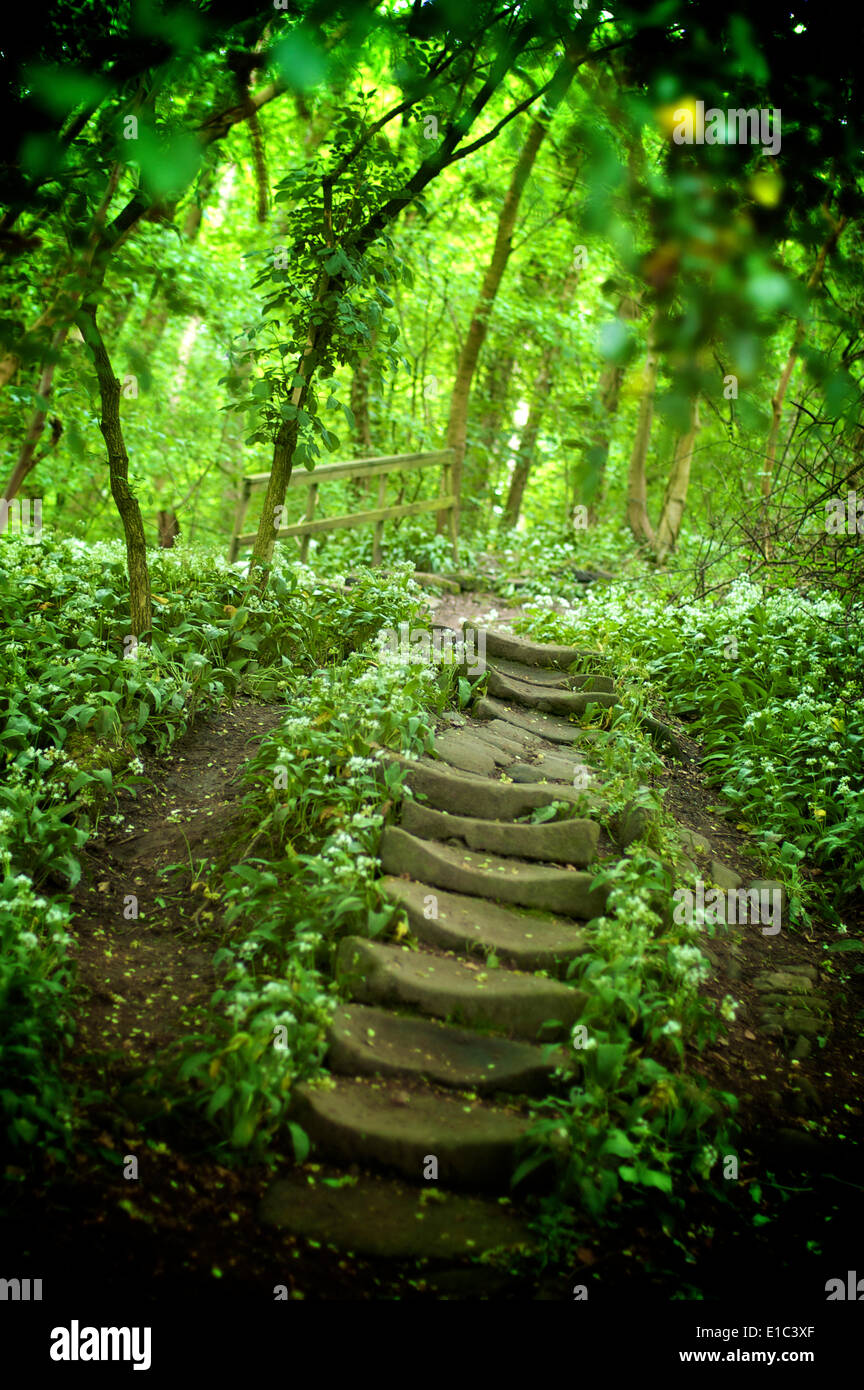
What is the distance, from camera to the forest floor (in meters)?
2.57

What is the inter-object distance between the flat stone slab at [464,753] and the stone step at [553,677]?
1.21 m

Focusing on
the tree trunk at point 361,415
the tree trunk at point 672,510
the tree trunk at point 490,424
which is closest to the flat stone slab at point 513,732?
the tree trunk at point 672,510

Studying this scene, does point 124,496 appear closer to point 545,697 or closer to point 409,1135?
point 545,697

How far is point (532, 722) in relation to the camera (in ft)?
18.6

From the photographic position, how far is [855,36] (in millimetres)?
2209

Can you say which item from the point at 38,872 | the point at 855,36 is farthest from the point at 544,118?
the point at 38,872

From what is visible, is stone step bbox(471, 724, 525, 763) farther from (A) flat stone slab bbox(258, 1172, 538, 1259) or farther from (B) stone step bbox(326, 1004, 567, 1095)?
(A) flat stone slab bbox(258, 1172, 538, 1259)

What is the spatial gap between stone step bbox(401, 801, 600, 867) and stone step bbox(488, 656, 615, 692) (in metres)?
Result: 2.03

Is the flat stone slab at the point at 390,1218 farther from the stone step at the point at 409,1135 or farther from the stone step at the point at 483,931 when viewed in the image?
the stone step at the point at 483,931

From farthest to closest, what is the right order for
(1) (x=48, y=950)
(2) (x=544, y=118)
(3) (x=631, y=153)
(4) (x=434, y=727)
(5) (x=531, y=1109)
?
(2) (x=544, y=118) < (4) (x=434, y=727) < (1) (x=48, y=950) < (5) (x=531, y=1109) < (3) (x=631, y=153)

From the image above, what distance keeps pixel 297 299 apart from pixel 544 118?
16.2 ft

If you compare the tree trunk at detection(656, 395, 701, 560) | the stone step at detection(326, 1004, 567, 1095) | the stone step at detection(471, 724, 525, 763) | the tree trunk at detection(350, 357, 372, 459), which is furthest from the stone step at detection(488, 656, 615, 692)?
the tree trunk at detection(350, 357, 372, 459)

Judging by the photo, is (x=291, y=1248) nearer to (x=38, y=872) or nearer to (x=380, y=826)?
(x=380, y=826)

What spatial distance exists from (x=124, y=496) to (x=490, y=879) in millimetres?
3355
